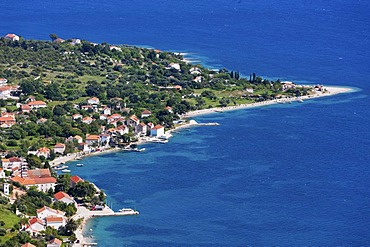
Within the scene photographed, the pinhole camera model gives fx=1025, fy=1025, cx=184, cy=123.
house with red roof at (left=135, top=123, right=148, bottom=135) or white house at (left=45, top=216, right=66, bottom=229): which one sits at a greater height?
house with red roof at (left=135, top=123, right=148, bottom=135)

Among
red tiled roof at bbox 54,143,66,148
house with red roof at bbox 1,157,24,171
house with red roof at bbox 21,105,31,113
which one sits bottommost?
house with red roof at bbox 1,157,24,171

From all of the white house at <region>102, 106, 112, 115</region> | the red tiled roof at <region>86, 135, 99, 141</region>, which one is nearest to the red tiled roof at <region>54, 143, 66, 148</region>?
the red tiled roof at <region>86, 135, 99, 141</region>

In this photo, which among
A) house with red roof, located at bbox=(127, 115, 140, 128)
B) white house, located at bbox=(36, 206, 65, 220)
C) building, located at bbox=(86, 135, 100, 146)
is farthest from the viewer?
house with red roof, located at bbox=(127, 115, 140, 128)

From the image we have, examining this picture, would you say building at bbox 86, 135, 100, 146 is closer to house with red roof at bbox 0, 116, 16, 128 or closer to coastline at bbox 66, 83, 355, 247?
coastline at bbox 66, 83, 355, 247

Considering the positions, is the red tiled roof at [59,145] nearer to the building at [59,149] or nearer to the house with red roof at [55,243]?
the building at [59,149]

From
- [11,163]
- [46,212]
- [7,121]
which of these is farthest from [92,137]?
[46,212]

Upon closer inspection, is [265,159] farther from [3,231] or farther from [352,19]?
[352,19]

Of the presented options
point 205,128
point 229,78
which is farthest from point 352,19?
point 205,128
